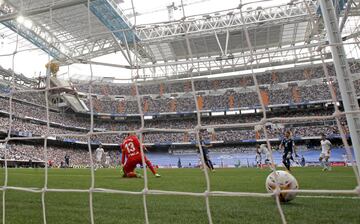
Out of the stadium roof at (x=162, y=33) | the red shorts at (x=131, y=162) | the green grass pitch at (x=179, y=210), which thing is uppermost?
the stadium roof at (x=162, y=33)

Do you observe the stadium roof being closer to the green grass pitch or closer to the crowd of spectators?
the green grass pitch

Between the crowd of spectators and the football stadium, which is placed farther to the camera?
the crowd of spectators

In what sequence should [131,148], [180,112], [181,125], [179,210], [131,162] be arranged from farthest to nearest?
[180,112] → [181,125] → [131,162] → [131,148] → [179,210]

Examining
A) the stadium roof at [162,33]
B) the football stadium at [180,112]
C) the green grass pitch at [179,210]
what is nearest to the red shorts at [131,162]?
the football stadium at [180,112]

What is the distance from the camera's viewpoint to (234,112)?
35531mm

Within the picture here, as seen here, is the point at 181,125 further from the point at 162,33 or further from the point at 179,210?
the point at 179,210

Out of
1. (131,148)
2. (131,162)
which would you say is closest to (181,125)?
(131,162)

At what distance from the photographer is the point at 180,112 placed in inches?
1337

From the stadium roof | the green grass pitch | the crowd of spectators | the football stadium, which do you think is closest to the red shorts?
the football stadium

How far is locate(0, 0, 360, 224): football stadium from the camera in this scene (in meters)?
3.15

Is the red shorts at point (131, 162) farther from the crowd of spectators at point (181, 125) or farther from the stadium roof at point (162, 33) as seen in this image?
the crowd of spectators at point (181, 125)

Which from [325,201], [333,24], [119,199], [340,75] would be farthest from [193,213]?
[333,24]

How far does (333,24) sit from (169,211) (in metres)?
2.62

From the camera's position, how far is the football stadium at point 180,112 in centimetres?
315
